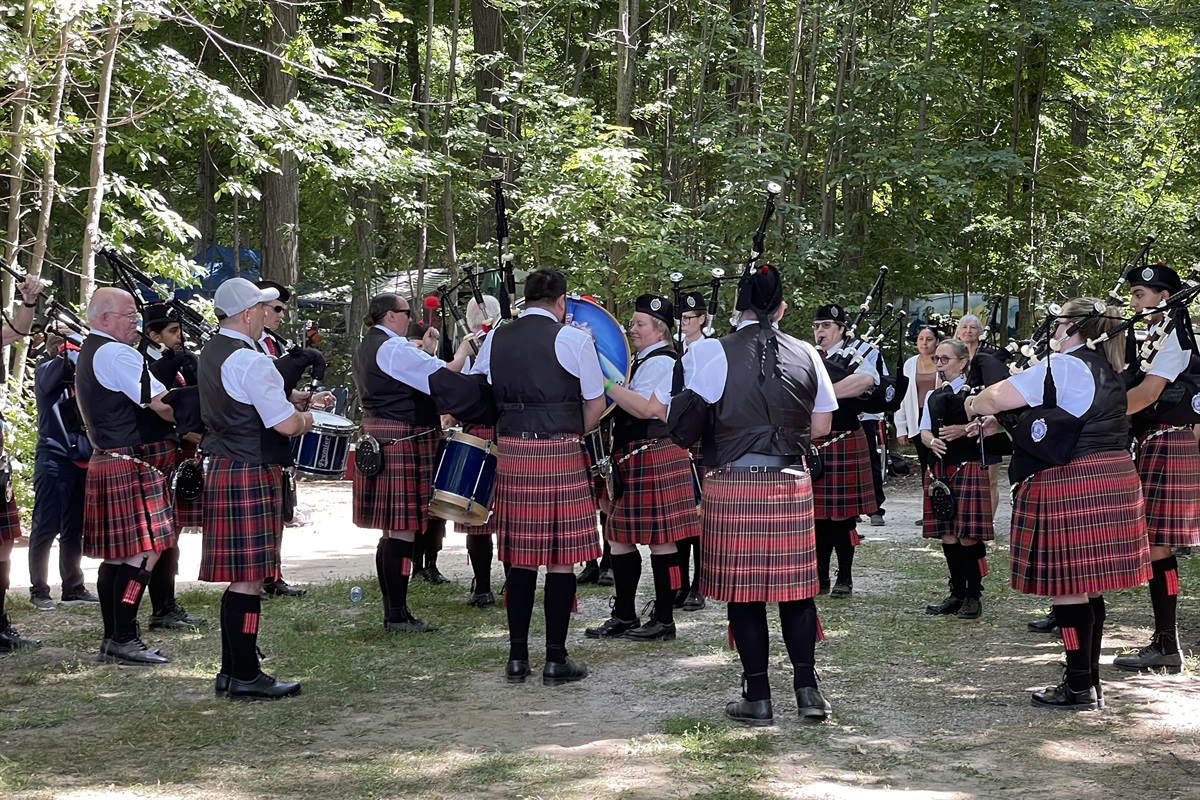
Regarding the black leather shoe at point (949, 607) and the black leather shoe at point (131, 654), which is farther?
the black leather shoe at point (949, 607)

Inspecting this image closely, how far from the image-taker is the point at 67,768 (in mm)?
3898

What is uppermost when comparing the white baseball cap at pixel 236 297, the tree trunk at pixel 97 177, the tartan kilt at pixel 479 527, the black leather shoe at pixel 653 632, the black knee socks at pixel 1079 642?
the tree trunk at pixel 97 177

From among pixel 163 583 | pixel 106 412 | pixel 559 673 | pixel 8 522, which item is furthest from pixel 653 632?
pixel 8 522

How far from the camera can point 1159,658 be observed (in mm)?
→ 5051

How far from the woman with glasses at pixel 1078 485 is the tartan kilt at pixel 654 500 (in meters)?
1.65

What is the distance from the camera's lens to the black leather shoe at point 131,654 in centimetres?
527

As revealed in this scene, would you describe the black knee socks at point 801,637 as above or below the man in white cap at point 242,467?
below

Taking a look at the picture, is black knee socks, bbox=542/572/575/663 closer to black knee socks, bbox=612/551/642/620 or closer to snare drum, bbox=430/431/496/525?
snare drum, bbox=430/431/496/525

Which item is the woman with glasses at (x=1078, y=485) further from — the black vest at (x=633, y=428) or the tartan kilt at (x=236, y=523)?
the tartan kilt at (x=236, y=523)

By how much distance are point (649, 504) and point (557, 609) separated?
931mm

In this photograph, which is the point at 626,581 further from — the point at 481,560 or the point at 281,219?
the point at 281,219

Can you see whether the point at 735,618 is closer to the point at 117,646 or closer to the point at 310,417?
the point at 310,417

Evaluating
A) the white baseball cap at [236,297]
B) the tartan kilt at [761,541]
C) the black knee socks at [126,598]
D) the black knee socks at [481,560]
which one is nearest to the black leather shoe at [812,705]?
the tartan kilt at [761,541]

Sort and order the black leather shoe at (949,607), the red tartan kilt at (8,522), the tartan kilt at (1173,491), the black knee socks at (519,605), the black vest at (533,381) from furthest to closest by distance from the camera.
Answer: the black leather shoe at (949,607)
the red tartan kilt at (8,522)
the tartan kilt at (1173,491)
the black knee socks at (519,605)
the black vest at (533,381)
